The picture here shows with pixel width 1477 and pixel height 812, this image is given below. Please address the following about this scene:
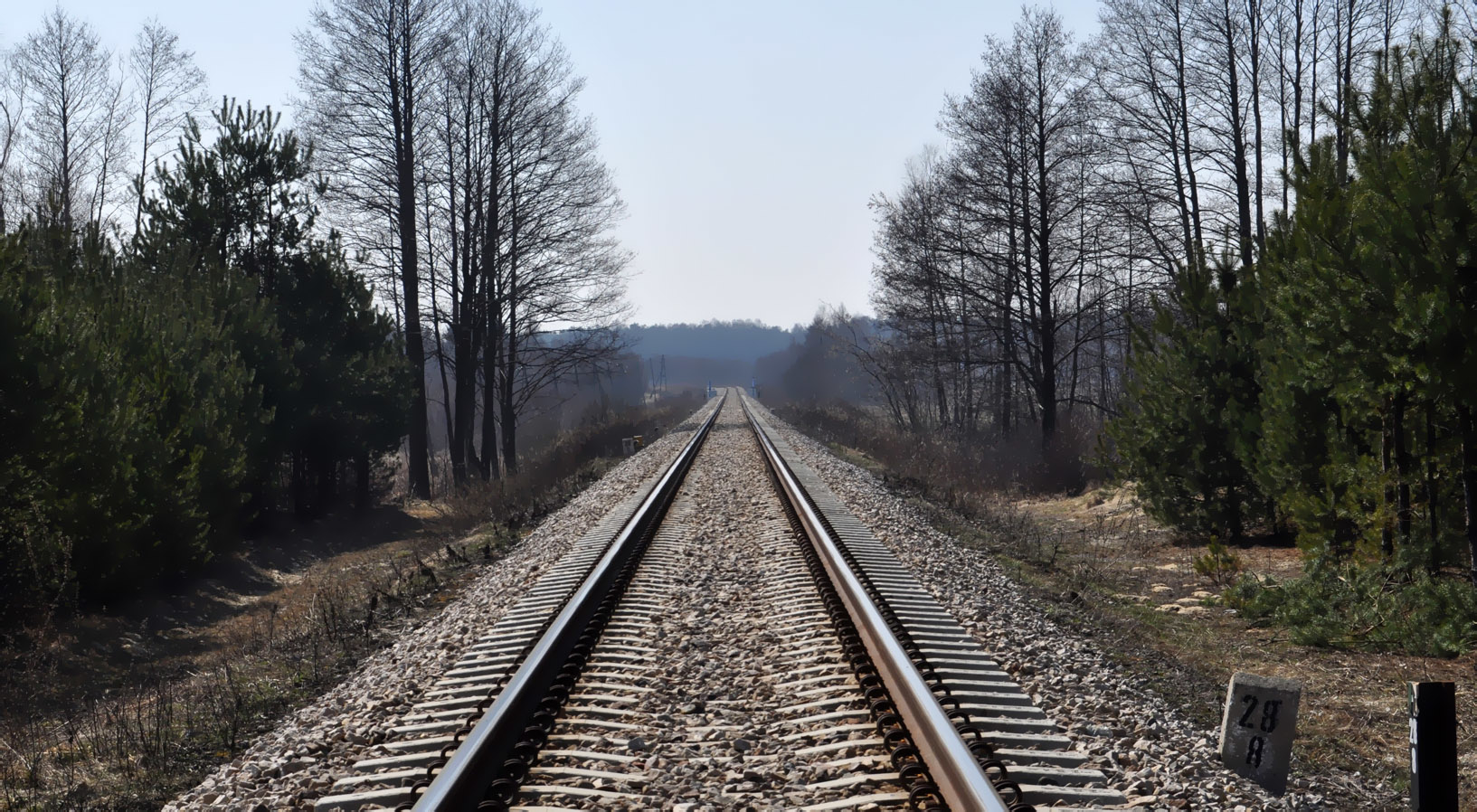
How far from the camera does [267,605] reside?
1309 centimetres

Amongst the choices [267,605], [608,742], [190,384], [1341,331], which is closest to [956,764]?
[608,742]

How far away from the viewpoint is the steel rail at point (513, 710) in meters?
3.96

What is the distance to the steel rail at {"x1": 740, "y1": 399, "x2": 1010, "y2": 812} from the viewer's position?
12.3 ft

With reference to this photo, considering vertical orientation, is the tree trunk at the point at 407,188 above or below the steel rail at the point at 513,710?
above

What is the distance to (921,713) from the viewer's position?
15.3 ft

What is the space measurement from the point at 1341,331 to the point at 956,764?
582 centimetres

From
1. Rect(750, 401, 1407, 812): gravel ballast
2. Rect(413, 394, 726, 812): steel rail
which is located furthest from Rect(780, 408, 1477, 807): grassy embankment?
Rect(413, 394, 726, 812): steel rail

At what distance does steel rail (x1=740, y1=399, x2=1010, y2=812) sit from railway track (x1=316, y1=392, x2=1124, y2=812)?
1cm

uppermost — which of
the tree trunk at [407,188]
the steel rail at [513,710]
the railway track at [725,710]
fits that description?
the tree trunk at [407,188]

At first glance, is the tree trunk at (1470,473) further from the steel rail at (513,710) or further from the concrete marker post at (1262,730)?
the steel rail at (513,710)

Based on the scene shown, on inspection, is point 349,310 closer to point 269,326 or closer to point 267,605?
point 269,326

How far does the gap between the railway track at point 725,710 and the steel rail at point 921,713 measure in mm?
14

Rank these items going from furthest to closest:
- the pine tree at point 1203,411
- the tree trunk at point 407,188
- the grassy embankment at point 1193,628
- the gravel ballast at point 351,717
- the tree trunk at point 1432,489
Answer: the tree trunk at point 407,188 → the pine tree at point 1203,411 → the tree trunk at point 1432,489 → the grassy embankment at point 1193,628 → the gravel ballast at point 351,717

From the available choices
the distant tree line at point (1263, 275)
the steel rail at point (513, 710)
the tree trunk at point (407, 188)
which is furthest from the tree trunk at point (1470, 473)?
the tree trunk at point (407, 188)
